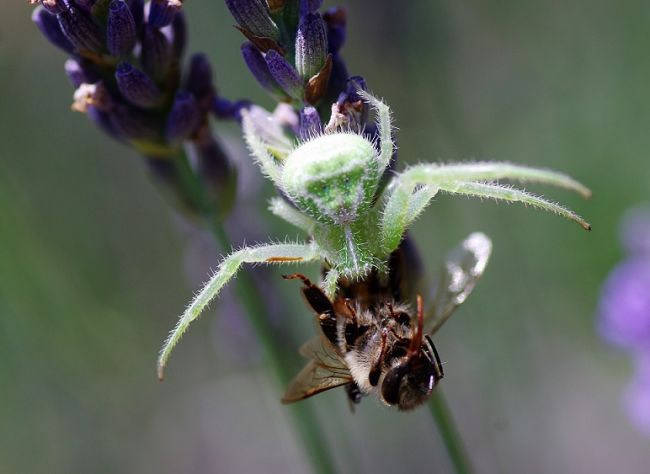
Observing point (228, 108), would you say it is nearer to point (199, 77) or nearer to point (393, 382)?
point (199, 77)

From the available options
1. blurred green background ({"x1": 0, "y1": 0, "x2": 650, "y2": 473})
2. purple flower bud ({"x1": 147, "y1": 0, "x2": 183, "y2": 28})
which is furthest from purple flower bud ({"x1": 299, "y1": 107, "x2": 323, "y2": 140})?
blurred green background ({"x1": 0, "y1": 0, "x2": 650, "y2": 473})

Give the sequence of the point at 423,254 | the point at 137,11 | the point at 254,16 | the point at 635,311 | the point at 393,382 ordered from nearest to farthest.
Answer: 1. the point at 393,382
2. the point at 254,16
3. the point at 137,11
4. the point at 635,311
5. the point at 423,254

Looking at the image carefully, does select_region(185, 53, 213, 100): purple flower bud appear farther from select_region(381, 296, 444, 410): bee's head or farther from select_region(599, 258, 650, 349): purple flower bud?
select_region(599, 258, 650, 349): purple flower bud

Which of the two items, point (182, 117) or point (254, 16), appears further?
point (182, 117)

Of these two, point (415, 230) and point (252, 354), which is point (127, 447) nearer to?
point (252, 354)

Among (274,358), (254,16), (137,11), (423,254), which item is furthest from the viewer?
(423,254)

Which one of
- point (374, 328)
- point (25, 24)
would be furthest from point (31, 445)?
point (374, 328)

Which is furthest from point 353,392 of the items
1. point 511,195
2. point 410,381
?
point 511,195

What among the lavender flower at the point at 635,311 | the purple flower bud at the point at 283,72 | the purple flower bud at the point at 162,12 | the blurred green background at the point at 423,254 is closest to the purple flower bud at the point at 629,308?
the lavender flower at the point at 635,311
